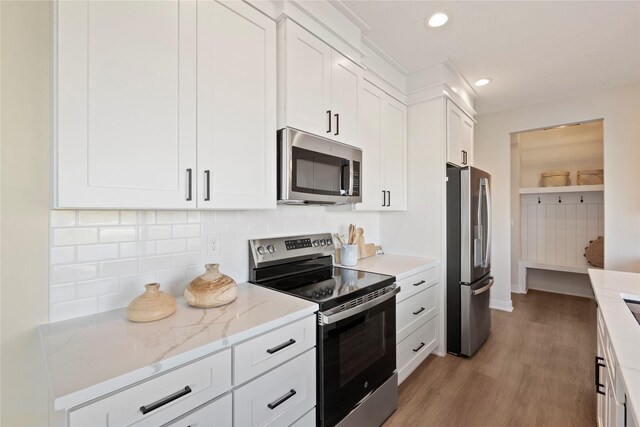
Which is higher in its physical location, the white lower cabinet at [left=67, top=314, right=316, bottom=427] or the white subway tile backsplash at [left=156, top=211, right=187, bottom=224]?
the white subway tile backsplash at [left=156, top=211, right=187, bottom=224]

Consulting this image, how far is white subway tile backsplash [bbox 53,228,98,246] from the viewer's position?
120cm

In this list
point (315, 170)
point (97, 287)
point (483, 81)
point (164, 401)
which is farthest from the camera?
point (483, 81)

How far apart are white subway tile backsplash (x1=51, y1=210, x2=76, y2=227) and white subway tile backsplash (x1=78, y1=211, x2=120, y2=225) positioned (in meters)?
0.02

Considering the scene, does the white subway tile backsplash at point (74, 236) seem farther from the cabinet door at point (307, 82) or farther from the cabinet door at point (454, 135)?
the cabinet door at point (454, 135)

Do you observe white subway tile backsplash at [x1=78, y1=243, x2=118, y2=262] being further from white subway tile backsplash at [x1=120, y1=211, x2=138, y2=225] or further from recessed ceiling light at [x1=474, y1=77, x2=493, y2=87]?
recessed ceiling light at [x1=474, y1=77, x2=493, y2=87]

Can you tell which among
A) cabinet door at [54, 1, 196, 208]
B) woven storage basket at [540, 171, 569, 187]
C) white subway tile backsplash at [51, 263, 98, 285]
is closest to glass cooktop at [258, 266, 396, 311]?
cabinet door at [54, 1, 196, 208]

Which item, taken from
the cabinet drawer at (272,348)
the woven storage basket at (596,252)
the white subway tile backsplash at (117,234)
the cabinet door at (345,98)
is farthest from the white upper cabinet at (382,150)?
the woven storage basket at (596,252)

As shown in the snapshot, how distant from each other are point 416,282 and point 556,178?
3.52 metres

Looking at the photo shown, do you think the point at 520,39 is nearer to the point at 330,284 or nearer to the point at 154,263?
the point at 330,284

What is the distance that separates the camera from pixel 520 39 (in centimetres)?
234

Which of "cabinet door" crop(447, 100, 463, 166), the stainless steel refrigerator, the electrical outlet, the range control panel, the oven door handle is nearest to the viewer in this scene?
the oven door handle

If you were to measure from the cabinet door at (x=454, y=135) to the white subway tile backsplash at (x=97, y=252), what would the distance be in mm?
2739

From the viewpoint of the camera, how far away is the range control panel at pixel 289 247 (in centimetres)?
185

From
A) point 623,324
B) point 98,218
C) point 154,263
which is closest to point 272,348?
point 154,263
